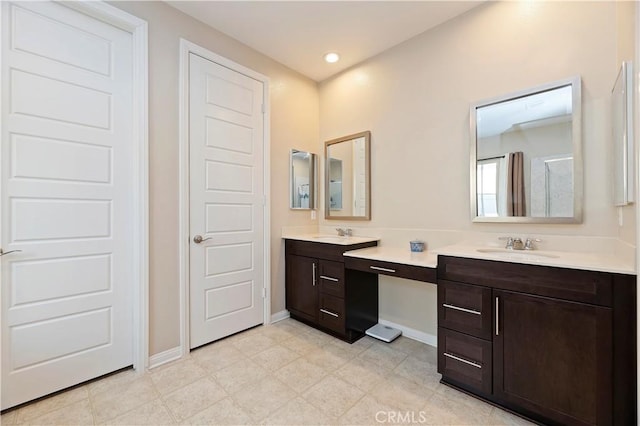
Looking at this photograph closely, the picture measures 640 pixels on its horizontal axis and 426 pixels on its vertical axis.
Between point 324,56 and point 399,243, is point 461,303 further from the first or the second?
point 324,56

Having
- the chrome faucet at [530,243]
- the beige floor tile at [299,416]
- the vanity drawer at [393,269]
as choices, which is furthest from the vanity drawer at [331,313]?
the chrome faucet at [530,243]

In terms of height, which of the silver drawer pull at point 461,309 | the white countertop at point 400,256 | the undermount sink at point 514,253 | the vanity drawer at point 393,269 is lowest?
the silver drawer pull at point 461,309

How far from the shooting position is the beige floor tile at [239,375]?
74.3 inches

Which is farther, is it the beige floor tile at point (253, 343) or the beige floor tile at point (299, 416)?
the beige floor tile at point (253, 343)

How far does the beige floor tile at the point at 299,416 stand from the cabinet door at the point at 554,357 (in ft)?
3.36

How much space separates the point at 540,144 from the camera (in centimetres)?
195

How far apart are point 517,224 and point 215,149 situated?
2.52 metres

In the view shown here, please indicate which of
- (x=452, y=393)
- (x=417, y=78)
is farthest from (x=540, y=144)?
(x=452, y=393)

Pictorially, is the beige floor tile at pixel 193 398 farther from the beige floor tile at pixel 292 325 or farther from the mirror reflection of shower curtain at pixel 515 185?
the mirror reflection of shower curtain at pixel 515 185

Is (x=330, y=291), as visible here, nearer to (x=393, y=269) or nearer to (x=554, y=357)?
(x=393, y=269)

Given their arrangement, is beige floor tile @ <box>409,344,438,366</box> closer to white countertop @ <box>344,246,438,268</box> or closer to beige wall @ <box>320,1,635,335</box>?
beige wall @ <box>320,1,635,335</box>

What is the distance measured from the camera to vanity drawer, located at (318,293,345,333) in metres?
2.52

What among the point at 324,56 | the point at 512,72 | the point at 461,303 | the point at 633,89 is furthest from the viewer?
the point at 324,56
